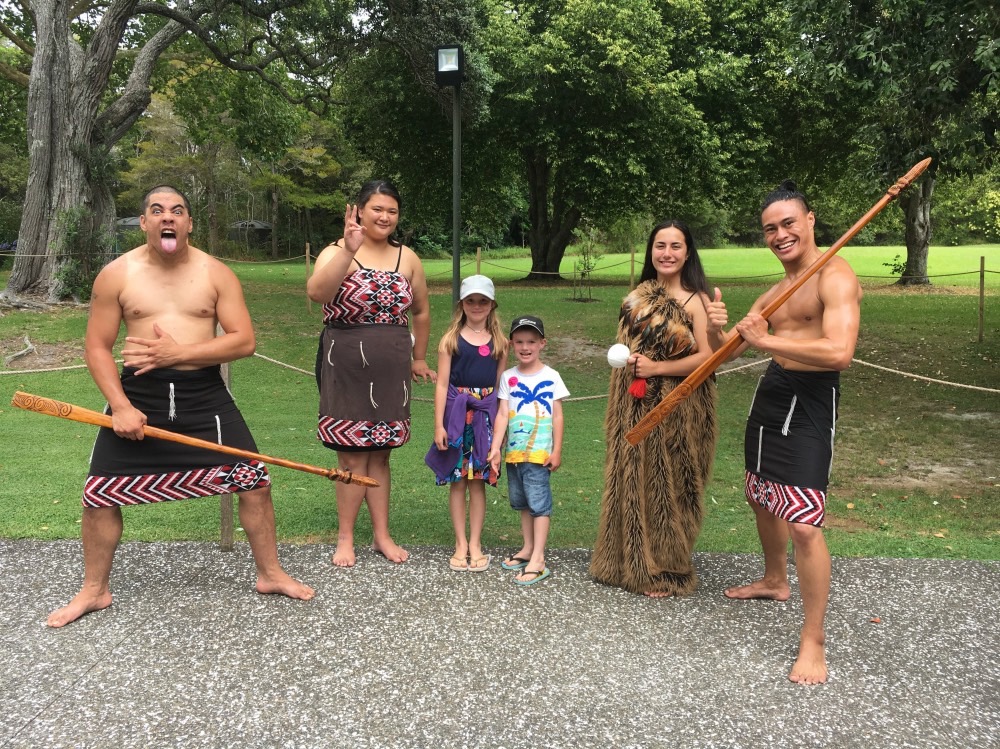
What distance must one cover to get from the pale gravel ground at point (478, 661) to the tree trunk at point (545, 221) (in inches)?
738

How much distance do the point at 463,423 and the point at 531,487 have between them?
1.46ft

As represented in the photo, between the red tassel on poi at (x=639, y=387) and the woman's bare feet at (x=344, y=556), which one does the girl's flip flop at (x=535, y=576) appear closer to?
the woman's bare feet at (x=344, y=556)

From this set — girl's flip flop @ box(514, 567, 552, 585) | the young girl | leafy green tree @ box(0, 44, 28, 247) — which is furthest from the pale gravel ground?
leafy green tree @ box(0, 44, 28, 247)

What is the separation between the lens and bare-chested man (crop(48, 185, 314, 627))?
3238 mm

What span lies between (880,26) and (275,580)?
7273mm

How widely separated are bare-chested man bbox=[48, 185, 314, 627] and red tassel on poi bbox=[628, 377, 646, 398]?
5.54ft

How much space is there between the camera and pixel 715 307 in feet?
10.8

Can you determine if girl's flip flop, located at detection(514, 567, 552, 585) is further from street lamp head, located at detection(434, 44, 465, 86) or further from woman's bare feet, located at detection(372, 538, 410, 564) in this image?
street lamp head, located at detection(434, 44, 465, 86)

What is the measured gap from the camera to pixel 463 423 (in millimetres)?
3793

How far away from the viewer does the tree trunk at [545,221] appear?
22.3 meters

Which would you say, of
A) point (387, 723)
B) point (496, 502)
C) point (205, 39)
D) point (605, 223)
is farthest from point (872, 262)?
point (387, 723)

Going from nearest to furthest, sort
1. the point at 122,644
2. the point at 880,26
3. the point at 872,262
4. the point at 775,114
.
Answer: the point at 122,644
the point at 880,26
the point at 775,114
the point at 872,262

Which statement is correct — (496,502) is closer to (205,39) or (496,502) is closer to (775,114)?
(205,39)

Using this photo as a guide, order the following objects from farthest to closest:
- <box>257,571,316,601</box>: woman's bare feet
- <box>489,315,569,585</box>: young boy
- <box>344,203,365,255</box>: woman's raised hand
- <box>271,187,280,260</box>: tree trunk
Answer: <box>271,187,280,260</box>: tree trunk < <box>489,315,569,585</box>: young boy < <box>257,571,316,601</box>: woman's bare feet < <box>344,203,365,255</box>: woman's raised hand
